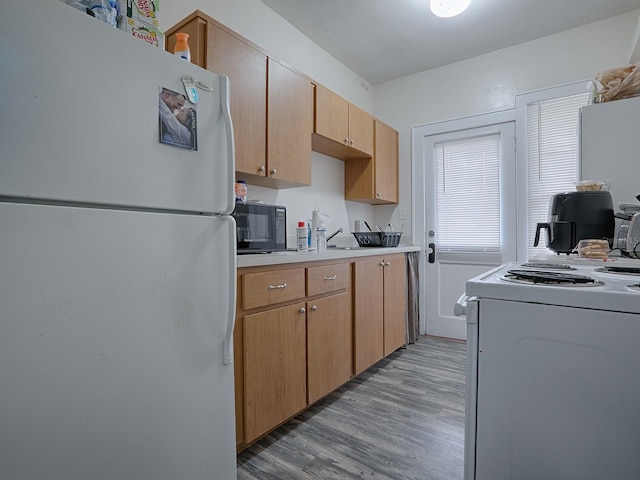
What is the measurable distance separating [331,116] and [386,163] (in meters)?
0.99

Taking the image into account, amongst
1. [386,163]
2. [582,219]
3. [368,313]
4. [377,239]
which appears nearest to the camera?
[582,219]

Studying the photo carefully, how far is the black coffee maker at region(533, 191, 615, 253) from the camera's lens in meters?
1.78

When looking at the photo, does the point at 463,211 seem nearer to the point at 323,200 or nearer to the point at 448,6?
the point at 323,200

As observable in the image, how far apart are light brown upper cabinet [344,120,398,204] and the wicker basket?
15.7 inches

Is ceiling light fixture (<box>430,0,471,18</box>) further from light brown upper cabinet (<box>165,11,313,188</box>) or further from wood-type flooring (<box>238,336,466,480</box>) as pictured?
wood-type flooring (<box>238,336,466,480</box>)

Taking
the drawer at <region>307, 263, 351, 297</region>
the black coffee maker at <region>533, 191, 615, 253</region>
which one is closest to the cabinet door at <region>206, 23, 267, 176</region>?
the drawer at <region>307, 263, 351, 297</region>

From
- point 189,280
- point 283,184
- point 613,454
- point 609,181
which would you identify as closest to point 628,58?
point 609,181

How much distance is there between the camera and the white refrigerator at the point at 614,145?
198 centimetres

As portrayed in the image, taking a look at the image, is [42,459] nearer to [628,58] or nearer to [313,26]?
[313,26]

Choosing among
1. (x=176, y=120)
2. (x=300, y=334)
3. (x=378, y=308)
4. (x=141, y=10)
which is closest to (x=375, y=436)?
(x=300, y=334)

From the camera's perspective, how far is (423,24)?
8.40 ft

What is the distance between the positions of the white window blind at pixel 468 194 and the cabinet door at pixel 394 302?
703mm

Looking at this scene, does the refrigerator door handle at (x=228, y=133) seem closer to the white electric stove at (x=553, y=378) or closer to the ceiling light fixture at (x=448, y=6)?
the white electric stove at (x=553, y=378)

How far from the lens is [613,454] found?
742 mm
